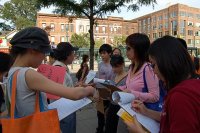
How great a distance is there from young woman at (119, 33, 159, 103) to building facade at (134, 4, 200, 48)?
76215 mm

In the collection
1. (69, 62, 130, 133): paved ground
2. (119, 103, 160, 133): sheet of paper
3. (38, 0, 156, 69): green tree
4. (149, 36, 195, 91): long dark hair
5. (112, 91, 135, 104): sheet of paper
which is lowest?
(69, 62, 130, 133): paved ground

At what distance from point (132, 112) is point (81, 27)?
224 ft

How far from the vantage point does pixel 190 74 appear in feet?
5.40

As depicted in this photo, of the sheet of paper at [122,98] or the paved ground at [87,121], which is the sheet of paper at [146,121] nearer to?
the sheet of paper at [122,98]

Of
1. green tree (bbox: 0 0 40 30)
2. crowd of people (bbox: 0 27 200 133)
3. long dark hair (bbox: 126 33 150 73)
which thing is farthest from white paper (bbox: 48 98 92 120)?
green tree (bbox: 0 0 40 30)

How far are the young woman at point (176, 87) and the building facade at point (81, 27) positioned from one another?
196 ft

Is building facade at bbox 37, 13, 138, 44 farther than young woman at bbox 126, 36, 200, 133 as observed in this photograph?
Yes

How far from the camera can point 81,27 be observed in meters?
69.5

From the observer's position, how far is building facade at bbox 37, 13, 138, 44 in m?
66.3

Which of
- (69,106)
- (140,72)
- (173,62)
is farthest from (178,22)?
(173,62)

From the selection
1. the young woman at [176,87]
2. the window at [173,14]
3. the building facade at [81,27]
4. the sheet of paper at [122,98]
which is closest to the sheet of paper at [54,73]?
the sheet of paper at [122,98]

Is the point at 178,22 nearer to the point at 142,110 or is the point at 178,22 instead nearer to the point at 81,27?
the point at 81,27

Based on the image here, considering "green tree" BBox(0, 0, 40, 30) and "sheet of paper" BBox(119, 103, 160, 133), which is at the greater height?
"green tree" BBox(0, 0, 40, 30)

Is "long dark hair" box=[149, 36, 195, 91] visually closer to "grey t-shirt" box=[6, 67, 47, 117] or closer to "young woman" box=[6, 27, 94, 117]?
"young woman" box=[6, 27, 94, 117]
